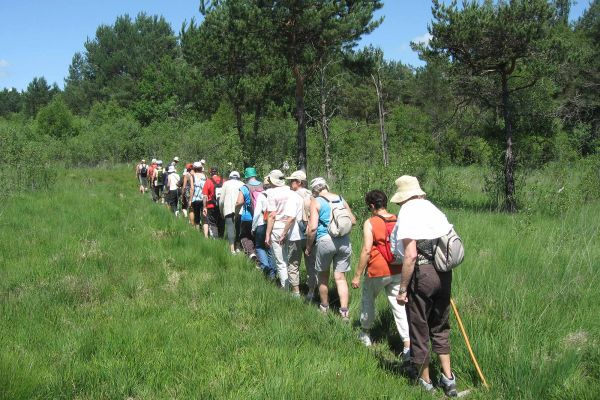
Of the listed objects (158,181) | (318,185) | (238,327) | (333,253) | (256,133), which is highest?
(256,133)

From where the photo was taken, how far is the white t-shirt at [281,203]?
7.06 metres

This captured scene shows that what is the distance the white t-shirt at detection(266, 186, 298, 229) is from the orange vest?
2.10 metres

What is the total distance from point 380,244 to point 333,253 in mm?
1224

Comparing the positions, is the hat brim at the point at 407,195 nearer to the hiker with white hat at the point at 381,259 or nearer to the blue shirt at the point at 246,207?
the hiker with white hat at the point at 381,259

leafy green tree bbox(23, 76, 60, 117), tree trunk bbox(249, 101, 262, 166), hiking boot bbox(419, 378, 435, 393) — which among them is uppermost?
leafy green tree bbox(23, 76, 60, 117)

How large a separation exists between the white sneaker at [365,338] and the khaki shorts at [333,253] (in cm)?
100

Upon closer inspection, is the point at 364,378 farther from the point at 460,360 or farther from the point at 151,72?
the point at 151,72

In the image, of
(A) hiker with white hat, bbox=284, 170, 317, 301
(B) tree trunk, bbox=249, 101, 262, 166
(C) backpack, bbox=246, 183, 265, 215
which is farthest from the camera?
(B) tree trunk, bbox=249, 101, 262, 166

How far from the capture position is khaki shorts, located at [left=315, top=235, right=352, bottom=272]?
244 inches

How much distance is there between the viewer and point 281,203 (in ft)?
23.7

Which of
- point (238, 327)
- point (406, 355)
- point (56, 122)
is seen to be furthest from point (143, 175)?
point (56, 122)

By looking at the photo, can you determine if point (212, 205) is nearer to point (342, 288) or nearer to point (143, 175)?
point (342, 288)

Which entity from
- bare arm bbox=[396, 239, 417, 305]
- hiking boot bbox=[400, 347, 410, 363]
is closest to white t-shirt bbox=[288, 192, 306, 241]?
hiking boot bbox=[400, 347, 410, 363]

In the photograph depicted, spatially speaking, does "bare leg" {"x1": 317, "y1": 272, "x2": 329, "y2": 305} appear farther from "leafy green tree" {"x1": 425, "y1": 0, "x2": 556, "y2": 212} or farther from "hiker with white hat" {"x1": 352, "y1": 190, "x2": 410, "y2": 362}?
"leafy green tree" {"x1": 425, "y1": 0, "x2": 556, "y2": 212}
